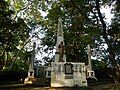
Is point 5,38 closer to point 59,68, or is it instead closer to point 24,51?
point 59,68

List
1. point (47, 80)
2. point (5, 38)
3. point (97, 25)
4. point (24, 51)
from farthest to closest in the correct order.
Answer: point (24, 51) < point (5, 38) < point (47, 80) < point (97, 25)

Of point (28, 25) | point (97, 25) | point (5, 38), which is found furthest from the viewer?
point (28, 25)

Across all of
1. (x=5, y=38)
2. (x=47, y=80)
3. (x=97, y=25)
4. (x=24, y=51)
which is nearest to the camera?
(x=97, y=25)

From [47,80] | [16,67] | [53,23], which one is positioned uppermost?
[53,23]

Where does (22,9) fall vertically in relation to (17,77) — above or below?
above

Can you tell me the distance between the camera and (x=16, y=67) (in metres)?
37.3

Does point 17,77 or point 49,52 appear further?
point 49,52

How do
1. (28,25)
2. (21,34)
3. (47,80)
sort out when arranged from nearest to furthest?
(47,80), (21,34), (28,25)

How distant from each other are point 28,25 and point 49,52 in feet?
16.0

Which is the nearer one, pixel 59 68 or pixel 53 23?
pixel 59 68

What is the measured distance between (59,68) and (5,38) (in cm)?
960

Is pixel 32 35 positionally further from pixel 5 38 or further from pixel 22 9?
pixel 5 38

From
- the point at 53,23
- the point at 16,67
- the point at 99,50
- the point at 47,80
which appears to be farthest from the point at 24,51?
the point at 47,80

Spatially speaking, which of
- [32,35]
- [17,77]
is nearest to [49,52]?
[32,35]
